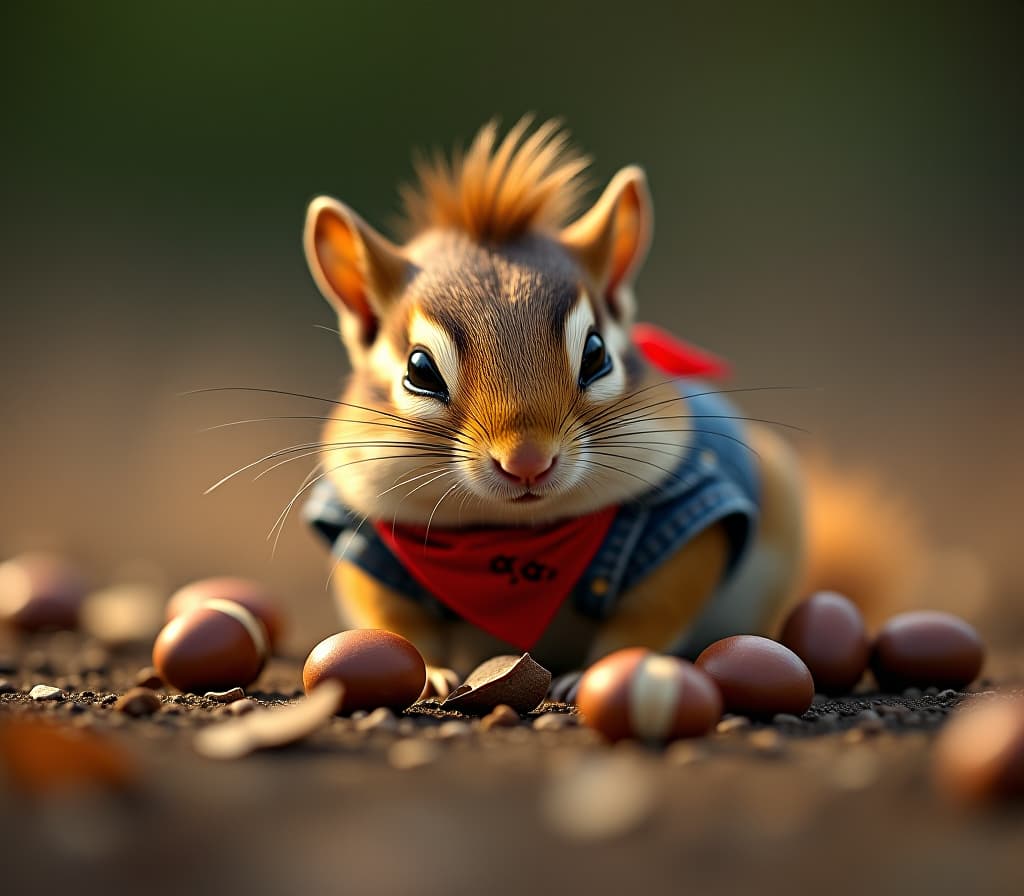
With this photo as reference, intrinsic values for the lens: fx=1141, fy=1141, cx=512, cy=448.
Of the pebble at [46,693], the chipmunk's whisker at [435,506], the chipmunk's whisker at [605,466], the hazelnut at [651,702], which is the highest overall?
the chipmunk's whisker at [605,466]

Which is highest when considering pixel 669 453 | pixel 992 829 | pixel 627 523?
pixel 669 453

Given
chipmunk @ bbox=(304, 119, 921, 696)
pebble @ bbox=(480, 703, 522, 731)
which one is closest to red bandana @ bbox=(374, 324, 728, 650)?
chipmunk @ bbox=(304, 119, 921, 696)

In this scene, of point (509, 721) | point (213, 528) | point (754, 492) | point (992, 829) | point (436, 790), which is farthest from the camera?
point (213, 528)

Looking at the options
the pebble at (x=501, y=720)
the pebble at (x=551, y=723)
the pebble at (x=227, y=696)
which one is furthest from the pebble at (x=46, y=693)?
the pebble at (x=551, y=723)

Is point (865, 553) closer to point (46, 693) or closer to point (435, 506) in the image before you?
point (435, 506)

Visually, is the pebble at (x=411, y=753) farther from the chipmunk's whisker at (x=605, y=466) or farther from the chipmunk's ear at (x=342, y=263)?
the chipmunk's ear at (x=342, y=263)

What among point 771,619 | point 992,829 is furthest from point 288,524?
point 992,829

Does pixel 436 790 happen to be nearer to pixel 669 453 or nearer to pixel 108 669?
pixel 669 453
